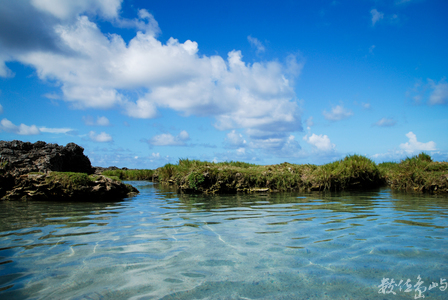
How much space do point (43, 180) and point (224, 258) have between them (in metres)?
7.92

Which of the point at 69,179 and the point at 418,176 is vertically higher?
the point at 418,176

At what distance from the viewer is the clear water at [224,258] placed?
2.14m

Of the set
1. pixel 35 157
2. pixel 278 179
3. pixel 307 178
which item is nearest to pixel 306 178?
pixel 307 178

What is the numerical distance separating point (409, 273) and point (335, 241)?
101cm

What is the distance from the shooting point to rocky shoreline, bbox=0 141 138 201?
823cm

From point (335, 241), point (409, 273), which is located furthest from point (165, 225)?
point (409, 273)

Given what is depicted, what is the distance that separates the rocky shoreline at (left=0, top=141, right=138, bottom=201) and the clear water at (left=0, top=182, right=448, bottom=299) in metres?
3.58

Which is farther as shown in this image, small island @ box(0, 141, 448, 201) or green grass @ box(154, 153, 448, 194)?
green grass @ box(154, 153, 448, 194)

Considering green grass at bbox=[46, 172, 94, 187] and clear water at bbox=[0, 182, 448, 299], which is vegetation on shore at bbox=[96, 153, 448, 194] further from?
clear water at bbox=[0, 182, 448, 299]

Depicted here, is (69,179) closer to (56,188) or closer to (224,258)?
(56,188)

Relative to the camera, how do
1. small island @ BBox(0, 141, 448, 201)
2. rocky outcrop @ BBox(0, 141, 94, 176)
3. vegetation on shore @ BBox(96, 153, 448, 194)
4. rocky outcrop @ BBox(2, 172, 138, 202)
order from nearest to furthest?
rocky outcrop @ BBox(2, 172, 138, 202) < small island @ BBox(0, 141, 448, 201) < rocky outcrop @ BBox(0, 141, 94, 176) < vegetation on shore @ BBox(96, 153, 448, 194)

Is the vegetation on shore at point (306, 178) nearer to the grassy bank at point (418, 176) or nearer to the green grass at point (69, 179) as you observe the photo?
the grassy bank at point (418, 176)

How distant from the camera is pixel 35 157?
973cm

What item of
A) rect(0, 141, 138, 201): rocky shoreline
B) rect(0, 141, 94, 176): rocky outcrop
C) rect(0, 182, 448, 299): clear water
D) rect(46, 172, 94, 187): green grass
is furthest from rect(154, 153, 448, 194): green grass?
rect(0, 182, 448, 299): clear water
